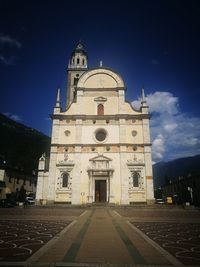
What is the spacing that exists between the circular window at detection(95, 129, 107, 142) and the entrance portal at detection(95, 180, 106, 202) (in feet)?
21.8

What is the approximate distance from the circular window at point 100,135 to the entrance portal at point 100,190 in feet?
21.8

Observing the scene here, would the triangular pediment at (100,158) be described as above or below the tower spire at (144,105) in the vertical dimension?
below

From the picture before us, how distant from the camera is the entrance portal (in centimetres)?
3628

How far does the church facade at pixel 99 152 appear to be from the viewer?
3525 centimetres

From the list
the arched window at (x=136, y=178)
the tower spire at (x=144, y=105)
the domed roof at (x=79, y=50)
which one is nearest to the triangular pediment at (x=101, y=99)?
the tower spire at (x=144, y=105)

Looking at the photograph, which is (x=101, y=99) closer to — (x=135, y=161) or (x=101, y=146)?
(x=101, y=146)

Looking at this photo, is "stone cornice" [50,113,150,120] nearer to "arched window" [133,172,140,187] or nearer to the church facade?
the church facade

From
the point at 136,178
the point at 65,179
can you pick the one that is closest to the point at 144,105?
the point at 136,178

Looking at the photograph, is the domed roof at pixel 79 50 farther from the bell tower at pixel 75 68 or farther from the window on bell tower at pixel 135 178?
the window on bell tower at pixel 135 178

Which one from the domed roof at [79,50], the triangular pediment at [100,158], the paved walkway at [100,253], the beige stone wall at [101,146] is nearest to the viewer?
the paved walkway at [100,253]

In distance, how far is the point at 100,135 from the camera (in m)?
38.2

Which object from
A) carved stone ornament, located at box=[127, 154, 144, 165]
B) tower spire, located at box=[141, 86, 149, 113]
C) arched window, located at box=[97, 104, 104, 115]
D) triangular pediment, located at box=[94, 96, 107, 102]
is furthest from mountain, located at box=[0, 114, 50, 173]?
tower spire, located at box=[141, 86, 149, 113]

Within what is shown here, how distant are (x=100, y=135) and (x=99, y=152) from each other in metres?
3.03

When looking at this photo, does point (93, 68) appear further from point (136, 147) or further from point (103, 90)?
point (136, 147)
